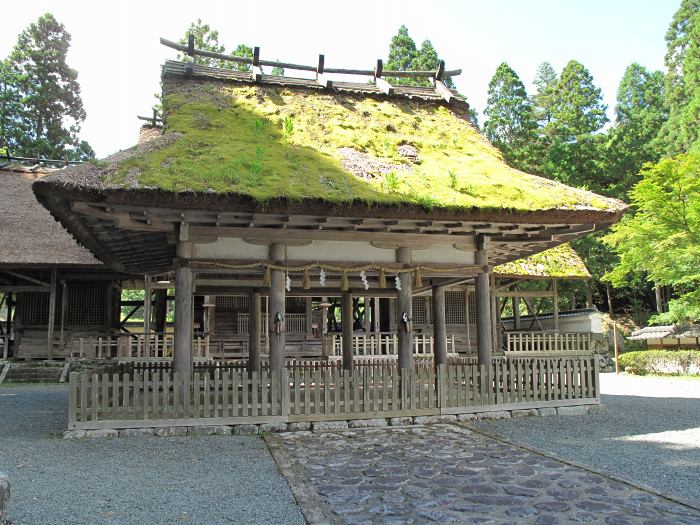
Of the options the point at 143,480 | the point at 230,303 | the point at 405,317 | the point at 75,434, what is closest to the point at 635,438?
the point at 405,317

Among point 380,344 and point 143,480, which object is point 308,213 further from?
point 380,344

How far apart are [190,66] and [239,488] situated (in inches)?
431

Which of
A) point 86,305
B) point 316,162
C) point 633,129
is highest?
point 633,129

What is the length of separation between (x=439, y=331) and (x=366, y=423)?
3.61 metres

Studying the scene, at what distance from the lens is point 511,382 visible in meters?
10.5

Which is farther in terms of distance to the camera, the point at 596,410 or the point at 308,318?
the point at 308,318

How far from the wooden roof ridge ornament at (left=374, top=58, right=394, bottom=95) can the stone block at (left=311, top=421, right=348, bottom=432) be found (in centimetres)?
904

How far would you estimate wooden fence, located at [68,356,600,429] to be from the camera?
8656mm

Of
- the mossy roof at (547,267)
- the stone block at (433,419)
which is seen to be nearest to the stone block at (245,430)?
the stone block at (433,419)

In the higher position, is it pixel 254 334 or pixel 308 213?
pixel 308 213

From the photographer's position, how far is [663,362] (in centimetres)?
2197

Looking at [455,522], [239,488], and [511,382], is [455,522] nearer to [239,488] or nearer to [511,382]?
[239,488]

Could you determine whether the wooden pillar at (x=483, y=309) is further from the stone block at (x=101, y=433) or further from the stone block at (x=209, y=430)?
the stone block at (x=101, y=433)

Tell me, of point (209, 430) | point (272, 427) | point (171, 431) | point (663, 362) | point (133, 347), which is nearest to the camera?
point (171, 431)
